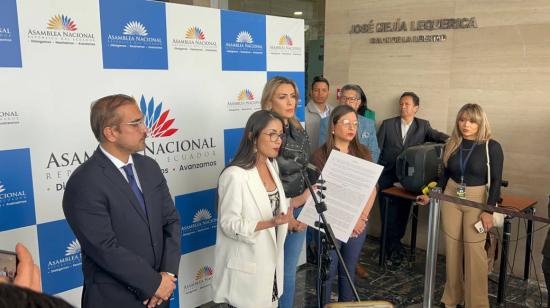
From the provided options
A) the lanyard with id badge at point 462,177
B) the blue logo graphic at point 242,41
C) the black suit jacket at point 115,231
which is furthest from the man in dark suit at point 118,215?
the lanyard with id badge at point 462,177

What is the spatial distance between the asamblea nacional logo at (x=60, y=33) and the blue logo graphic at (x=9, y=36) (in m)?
0.08

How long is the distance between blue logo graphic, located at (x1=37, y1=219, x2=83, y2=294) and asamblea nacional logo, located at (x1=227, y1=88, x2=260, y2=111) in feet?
4.70

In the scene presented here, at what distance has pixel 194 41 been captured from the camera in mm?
3143

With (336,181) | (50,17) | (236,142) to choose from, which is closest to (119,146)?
(50,17)

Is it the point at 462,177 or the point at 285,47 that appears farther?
the point at 285,47

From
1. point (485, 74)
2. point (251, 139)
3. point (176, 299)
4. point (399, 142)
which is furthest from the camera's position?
point (399, 142)

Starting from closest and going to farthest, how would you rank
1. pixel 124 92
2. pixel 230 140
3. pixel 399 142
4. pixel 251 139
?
pixel 251 139 → pixel 124 92 → pixel 230 140 → pixel 399 142

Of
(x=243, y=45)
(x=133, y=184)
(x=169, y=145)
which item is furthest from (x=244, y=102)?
(x=133, y=184)

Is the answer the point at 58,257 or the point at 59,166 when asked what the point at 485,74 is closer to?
the point at 59,166

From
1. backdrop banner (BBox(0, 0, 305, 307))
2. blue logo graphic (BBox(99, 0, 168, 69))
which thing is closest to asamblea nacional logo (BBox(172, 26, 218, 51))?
backdrop banner (BBox(0, 0, 305, 307))

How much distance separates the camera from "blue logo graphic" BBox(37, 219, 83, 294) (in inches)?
99.7

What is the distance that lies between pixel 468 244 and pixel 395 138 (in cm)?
142

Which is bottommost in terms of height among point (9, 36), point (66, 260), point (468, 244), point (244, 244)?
point (468, 244)

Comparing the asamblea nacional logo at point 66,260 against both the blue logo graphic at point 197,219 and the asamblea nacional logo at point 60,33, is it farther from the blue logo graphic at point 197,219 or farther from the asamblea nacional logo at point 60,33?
the asamblea nacional logo at point 60,33
